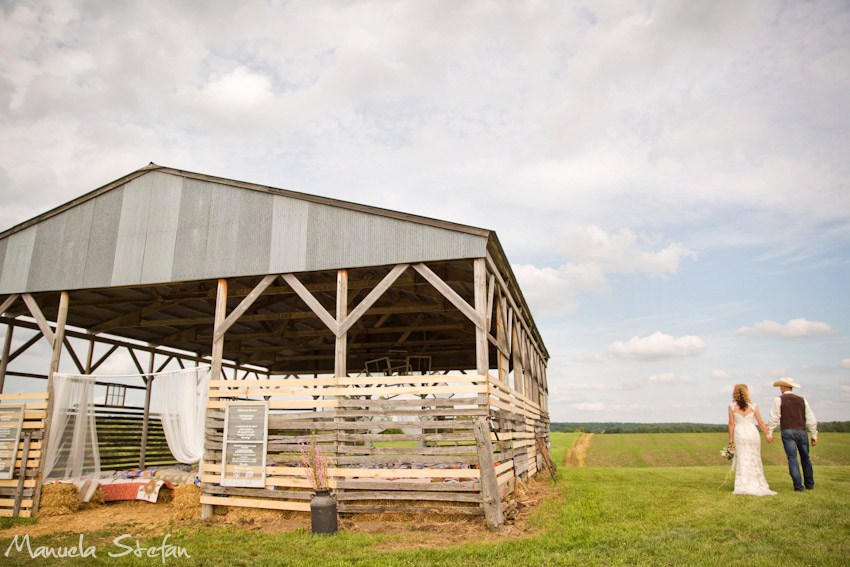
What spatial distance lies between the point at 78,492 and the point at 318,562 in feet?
21.1

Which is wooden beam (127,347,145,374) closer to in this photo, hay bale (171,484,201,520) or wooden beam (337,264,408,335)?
hay bale (171,484,201,520)

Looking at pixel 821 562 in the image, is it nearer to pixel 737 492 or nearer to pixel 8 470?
pixel 737 492

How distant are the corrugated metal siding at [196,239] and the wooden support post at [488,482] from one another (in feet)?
8.82

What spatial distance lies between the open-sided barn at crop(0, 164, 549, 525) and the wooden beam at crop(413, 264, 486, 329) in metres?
0.02

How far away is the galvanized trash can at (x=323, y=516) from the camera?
23.4 feet

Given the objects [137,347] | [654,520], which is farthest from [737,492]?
[137,347]

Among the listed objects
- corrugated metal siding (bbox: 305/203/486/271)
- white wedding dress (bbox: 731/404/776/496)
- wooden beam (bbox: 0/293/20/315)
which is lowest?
white wedding dress (bbox: 731/404/776/496)

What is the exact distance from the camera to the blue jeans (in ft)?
26.0

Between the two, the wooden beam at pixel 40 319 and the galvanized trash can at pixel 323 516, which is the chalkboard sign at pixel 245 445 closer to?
the galvanized trash can at pixel 323 516

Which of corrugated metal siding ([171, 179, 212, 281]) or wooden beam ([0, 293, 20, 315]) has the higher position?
corrugated metal siding ([171, 179, 212, 281])

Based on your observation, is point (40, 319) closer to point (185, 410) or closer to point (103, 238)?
point (103, 238)

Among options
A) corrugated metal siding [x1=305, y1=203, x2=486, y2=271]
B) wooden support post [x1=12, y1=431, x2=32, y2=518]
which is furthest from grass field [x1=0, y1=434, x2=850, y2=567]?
corrugated metal siding [x1=305, y1=203, x2=486, y2=271]

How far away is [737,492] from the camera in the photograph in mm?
8094

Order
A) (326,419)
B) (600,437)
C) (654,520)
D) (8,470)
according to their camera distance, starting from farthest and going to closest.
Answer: (600,437) < (8,470) < (326,419) < (654,520)
